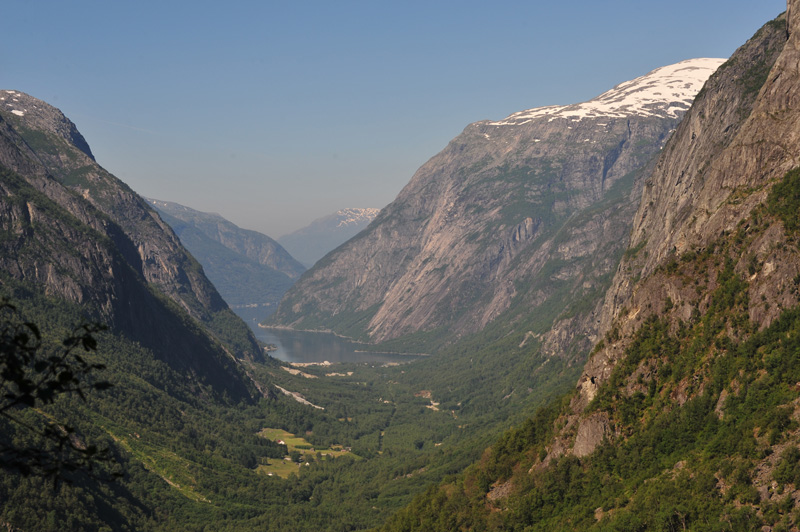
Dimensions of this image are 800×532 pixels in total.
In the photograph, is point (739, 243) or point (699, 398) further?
point (739, 243)

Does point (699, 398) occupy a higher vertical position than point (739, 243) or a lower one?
lower

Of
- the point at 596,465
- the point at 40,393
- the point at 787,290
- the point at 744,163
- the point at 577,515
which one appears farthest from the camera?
the point at 744,163

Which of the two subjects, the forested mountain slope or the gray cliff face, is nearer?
the forested mountain slope

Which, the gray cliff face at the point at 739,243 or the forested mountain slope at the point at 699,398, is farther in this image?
the gray cliff face at the point at 739,243

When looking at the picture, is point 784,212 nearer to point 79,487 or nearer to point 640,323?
point 640,323

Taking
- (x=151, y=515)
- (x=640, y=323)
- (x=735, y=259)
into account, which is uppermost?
(x=735, y=259)

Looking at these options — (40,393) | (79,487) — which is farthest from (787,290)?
(79,487)

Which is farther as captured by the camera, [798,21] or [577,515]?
[798,21]

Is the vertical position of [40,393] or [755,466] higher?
[40,393]
